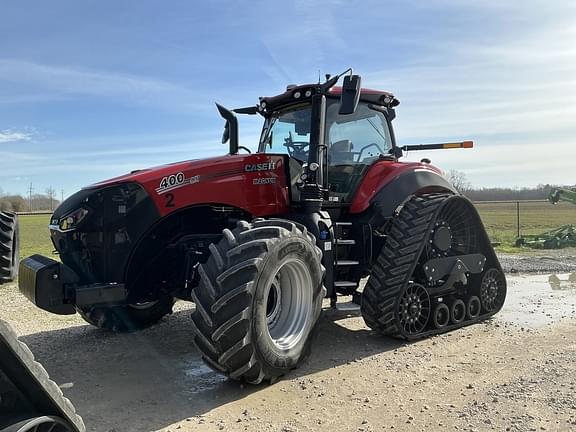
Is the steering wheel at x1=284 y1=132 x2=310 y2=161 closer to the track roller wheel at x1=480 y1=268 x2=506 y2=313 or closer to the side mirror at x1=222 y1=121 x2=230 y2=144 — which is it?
the side mirror at x1=222 y1=121 x2=230 y2=144

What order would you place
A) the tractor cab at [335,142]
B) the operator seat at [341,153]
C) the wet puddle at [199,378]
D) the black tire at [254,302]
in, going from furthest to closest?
the operator seat at [341,153] → the tractor cab at [335,142] → the wet puddle at [199,378] → the black tire at [254,302]

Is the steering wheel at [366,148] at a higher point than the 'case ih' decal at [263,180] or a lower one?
higher

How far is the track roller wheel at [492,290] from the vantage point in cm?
706

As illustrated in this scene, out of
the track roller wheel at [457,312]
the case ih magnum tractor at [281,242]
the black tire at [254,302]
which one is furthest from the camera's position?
the track roller wheel at [457,312]

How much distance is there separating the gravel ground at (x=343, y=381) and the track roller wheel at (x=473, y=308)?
154 millimetres

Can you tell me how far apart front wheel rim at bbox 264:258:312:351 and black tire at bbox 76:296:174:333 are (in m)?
1.77

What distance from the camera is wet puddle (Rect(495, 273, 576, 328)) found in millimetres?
7133

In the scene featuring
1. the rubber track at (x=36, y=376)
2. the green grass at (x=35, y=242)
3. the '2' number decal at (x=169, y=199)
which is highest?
the '2' number decal at (x=169, y=199)

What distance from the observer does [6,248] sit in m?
10.1

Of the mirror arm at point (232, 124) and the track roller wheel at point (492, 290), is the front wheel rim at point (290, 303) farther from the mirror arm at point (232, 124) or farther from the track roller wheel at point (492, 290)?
A: the track roller wheel at point (492, 290)

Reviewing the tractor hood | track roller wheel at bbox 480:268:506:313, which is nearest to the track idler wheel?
track roller wheel at bbox 480:268:506:313

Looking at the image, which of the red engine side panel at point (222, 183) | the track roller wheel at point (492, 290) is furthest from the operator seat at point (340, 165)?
the track roller wheel at point (492, 290)

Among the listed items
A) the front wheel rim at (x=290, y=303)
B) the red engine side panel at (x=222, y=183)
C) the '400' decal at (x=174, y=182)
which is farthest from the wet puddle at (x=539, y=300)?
the '400' decal at (x=174, y=182)

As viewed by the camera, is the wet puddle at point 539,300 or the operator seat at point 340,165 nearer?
the operator seat at point 340,165
